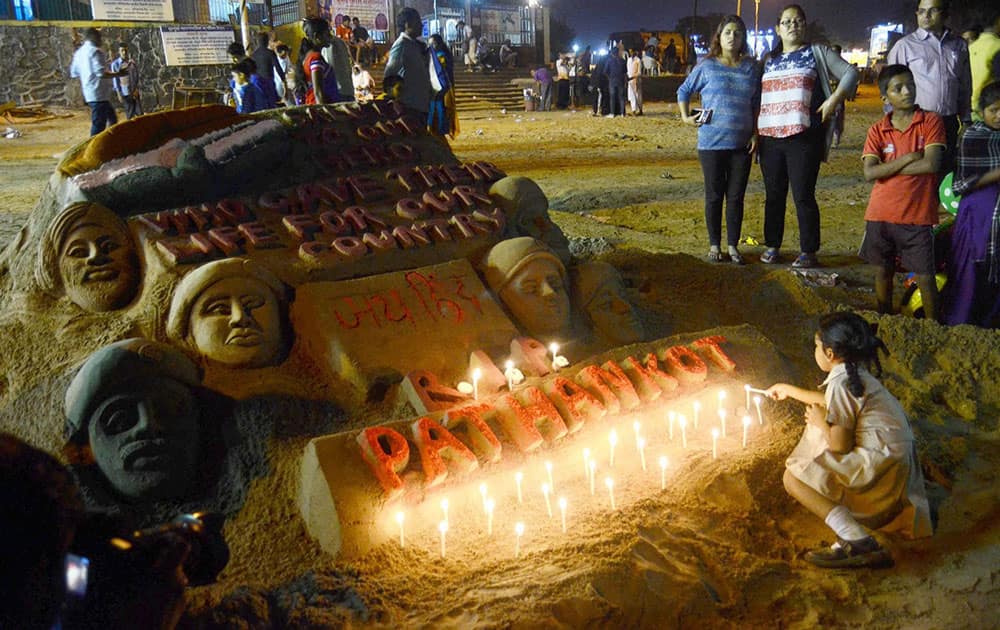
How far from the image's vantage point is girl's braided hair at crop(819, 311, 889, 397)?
124 inches

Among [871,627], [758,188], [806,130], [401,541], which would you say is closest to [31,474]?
[401,541]

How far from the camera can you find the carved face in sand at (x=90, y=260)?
4.31m

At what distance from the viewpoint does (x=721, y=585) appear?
119 inches

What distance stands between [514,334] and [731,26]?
136 inches

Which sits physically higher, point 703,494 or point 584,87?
point 584,87

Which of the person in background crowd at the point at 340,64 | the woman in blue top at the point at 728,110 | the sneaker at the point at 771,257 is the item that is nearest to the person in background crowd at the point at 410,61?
the person in background crowd at the point at 340,64

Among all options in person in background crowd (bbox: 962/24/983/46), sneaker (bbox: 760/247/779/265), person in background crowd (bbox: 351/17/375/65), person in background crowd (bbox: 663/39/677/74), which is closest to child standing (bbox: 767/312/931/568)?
sneaker (bbox: 760/247/779/265)

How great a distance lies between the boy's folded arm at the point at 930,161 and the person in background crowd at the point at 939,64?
3.57 ft

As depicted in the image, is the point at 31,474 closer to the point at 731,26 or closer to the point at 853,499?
the point at 853,499

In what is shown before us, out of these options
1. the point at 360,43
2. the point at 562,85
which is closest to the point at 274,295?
the point at 360,43

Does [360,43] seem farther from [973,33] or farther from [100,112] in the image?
[973,33]

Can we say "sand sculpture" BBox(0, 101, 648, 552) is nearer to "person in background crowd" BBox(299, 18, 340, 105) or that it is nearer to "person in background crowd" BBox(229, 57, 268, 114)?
"person in background crowd" BBox(299, 18, 340, 105)

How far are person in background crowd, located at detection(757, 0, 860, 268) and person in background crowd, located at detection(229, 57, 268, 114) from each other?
6.07 metres

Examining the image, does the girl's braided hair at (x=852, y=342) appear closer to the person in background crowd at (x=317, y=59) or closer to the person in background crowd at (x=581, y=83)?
the person in background crowd at (x=317, y=59)
